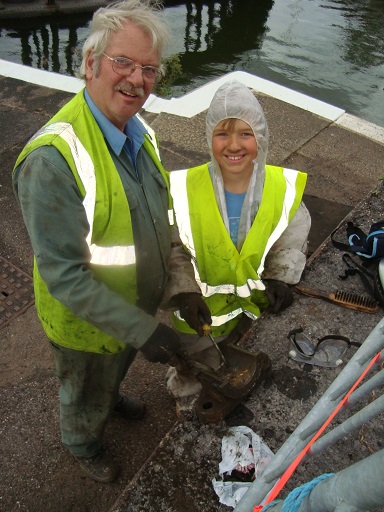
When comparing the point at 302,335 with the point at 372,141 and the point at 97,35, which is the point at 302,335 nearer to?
the point at 97,35

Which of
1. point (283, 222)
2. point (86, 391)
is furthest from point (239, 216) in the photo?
point (86, 391)

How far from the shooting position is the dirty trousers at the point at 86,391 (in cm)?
236

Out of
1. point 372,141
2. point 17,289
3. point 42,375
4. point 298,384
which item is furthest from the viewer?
point 372,141

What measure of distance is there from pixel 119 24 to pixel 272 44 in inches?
464

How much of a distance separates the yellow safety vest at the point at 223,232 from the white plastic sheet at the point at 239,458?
0.65m

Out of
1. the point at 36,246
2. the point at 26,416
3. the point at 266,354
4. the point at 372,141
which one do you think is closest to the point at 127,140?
the point at 36,246

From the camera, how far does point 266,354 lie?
9.31ft

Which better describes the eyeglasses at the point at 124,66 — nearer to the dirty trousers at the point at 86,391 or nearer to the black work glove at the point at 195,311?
the black work glove at the point at 195,311

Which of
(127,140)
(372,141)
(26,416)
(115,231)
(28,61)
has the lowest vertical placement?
(28,61)

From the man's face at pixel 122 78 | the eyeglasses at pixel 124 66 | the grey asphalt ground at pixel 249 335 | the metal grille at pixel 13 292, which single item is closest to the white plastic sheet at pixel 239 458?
the grey asphalt ground at pixel 249 335

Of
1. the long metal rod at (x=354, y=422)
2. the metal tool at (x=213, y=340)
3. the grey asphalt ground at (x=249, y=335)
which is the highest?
the long metal rod at (x=354, y=422)

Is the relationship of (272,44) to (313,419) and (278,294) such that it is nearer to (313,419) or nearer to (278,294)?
(278,294)

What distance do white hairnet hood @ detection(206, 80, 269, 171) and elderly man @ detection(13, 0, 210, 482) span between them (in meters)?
0.30

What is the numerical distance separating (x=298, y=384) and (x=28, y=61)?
11210mm
